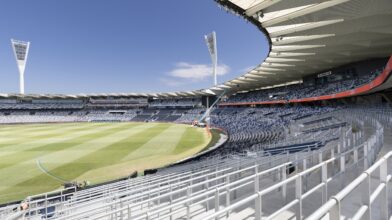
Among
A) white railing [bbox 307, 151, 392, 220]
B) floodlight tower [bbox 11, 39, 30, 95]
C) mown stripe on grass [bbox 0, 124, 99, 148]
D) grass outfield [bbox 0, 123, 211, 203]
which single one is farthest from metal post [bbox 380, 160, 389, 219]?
floodlight tower [bbox 11, 39, 30, 95]

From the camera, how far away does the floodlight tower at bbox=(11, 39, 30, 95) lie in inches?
3573

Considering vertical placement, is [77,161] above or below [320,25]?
below

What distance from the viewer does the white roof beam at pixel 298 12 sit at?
48.6ft

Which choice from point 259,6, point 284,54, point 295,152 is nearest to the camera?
point 295,152

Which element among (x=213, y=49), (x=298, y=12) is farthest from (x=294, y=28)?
(x=213, y=49)

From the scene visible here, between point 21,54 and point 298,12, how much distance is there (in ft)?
326

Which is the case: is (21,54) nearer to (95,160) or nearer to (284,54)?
(95,160)

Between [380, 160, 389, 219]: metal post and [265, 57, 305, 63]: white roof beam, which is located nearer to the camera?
[380, 160, 389, 219]: metal post

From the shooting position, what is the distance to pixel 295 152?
9.93 m

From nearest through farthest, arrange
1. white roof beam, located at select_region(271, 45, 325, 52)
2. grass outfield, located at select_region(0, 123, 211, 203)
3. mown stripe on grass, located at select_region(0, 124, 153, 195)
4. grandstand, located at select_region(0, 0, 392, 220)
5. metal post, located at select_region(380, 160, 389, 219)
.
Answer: metal post, located at select_region(380, 160, 389, 219) < grandstand, located at select_region(0, 0, 392, 220) < grass outfield, located at select_region(0, 123, 211, 203) < mown stripe on grass, located at select_region(0, 124, 153, 195) < white roof beam, located at select_region(271, 45, 325, 52)

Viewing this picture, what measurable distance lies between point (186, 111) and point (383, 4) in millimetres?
71922

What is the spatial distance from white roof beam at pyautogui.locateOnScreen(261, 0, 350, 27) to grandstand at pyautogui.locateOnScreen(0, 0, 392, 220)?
2.5 inches

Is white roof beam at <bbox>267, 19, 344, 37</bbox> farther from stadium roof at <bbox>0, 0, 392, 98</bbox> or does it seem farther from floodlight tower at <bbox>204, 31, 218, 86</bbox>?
floodlight tower at <bbox>204, 31, 218, 86</bbox>

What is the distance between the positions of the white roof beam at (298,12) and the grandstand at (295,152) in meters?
0.06
